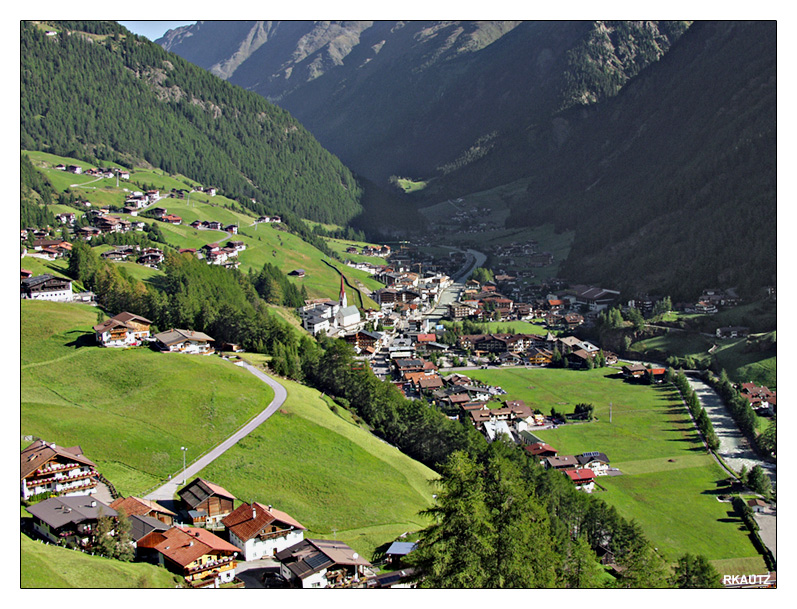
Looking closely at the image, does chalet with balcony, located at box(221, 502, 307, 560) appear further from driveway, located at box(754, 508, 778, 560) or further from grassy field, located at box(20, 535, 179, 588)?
driveway, located at box(754, 508, 778, 560)

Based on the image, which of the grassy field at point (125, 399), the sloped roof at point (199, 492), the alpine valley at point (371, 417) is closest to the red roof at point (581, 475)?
the alpine valley at point (371, 417)

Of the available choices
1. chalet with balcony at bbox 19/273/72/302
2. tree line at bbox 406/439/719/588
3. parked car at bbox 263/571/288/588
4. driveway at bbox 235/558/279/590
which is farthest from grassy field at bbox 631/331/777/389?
chalet with balcony at bbox 19/273/72/302

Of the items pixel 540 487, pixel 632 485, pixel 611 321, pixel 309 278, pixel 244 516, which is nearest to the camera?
pixel 244 516

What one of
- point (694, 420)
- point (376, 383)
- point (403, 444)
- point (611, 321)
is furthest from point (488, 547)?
point (611, 321)

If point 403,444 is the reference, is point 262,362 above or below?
above

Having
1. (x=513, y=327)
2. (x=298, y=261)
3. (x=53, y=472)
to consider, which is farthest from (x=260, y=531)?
(x=298, y=261)

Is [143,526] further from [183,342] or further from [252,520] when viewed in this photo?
[183,342]

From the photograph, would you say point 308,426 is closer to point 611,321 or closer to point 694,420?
point 694,420
